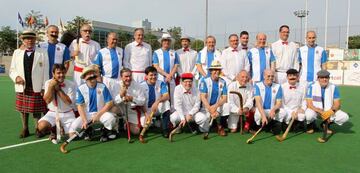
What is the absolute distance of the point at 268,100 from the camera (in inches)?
246

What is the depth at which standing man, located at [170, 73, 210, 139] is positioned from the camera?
5.97m

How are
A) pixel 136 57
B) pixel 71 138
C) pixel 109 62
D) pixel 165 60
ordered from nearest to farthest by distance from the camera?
pixel 71 138, pixel 109 62, pixel 136 57, pixel 165 60

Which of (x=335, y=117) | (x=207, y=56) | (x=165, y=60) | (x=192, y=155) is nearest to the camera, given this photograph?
(x=192, y=155)

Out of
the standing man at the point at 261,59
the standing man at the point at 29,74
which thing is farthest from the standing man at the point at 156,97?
the standing man at the point at 261,59

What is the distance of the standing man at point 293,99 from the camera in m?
6.16

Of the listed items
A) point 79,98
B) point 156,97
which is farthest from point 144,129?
point 79,98

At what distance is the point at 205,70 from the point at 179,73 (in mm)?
623

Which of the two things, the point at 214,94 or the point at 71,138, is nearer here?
the point at 71,138

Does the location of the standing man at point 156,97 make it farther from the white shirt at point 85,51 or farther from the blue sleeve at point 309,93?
the blue sleeve at point 309,93

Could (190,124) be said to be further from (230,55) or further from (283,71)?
(283,71)

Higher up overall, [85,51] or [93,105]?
[85,51]

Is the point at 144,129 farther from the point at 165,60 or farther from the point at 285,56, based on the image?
the point at 285,56

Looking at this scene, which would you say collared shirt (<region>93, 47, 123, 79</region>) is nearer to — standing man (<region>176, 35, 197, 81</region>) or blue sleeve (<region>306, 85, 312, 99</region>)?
standing man (<region>176, 35, 197, 81</region>)

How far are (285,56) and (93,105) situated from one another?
4.19 meters
